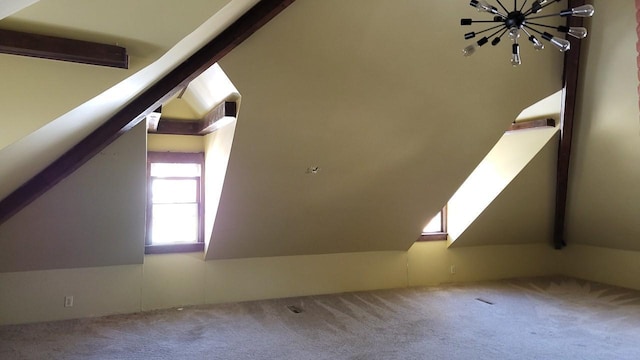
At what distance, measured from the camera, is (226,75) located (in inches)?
148

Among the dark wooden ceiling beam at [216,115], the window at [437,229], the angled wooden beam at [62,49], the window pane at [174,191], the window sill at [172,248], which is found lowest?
the window sill at [172,248]

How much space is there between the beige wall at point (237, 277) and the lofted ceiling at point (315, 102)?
0.28 metres

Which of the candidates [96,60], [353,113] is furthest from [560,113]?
[96,60]

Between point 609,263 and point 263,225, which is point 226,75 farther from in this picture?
point 609,263

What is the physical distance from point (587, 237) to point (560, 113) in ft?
9.02

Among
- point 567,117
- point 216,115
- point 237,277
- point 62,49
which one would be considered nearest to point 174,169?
point 216,115

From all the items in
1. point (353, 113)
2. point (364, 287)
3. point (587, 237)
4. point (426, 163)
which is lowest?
point (364, 287)

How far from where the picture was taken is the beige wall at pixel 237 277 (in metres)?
4.80

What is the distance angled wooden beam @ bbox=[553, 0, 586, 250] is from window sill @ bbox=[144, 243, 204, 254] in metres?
4.93

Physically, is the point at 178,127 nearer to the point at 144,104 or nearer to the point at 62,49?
the point at 144,104

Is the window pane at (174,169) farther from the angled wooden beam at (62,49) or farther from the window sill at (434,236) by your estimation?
the window sill at (434,236)

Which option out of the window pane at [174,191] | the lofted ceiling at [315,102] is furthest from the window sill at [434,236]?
the window pane at [174,191]

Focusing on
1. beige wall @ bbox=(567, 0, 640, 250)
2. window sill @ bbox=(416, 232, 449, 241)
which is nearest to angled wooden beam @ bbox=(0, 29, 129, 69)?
beige wall @ bbox=(567, 0, 640, 250)

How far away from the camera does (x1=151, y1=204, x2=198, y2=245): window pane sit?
216 inches
